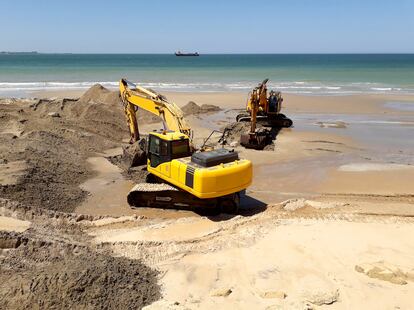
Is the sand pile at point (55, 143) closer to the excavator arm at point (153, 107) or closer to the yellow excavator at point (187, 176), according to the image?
the yellow excavator at point (187, 176)

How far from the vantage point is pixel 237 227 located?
9.23 meters

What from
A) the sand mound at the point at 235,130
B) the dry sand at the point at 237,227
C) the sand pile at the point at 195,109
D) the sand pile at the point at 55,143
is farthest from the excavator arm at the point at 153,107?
the sand pile at the point at 195,109

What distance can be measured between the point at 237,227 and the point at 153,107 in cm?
511

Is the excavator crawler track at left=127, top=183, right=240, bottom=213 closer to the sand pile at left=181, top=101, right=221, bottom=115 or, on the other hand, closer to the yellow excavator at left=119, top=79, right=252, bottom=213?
the yellow excavator at left=119, top=79, right=252, bottom=213

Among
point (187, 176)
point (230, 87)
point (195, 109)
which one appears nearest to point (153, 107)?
point (187, 176)

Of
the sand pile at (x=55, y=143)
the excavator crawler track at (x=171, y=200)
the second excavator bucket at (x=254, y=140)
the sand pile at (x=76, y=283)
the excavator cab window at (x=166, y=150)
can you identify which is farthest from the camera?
the second excavator bucket at (x=254, y=140)

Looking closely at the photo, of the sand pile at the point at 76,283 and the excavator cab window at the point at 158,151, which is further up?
the excavator cab window at the point at 158,151

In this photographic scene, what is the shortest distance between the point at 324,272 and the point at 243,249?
1.53 metres

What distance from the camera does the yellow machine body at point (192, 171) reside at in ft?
30.4

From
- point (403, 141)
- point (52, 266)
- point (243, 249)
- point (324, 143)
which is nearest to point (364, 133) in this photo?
point (403, 141)

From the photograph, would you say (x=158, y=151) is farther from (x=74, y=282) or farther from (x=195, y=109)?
(x=195, y=109)

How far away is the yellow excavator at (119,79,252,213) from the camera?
933 cm

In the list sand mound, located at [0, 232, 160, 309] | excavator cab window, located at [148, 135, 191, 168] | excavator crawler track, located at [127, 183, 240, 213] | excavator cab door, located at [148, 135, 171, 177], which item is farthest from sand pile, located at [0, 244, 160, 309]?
excavator cab window, located at [148, 135, 191, 168]

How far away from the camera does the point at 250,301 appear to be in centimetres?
639
